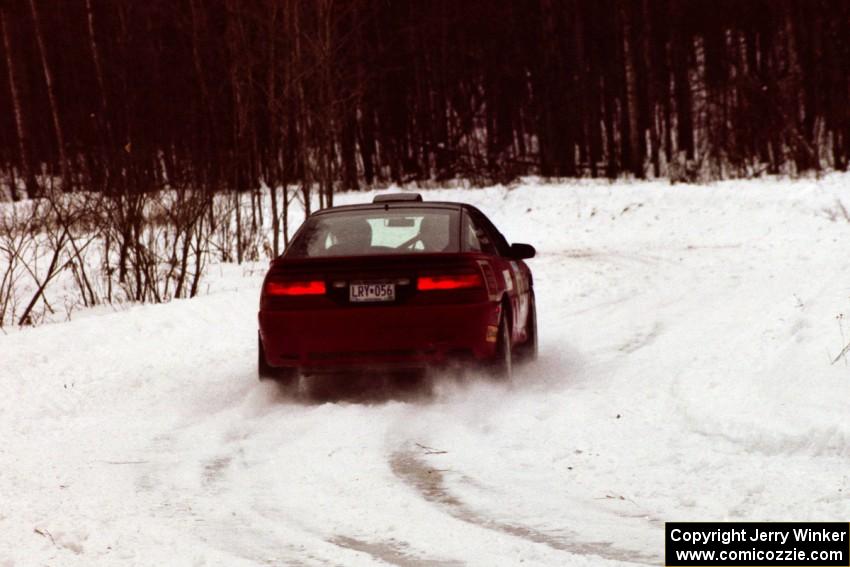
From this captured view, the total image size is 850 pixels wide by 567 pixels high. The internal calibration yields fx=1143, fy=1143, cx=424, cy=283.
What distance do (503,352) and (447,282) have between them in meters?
0.79

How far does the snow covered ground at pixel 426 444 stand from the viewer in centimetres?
494

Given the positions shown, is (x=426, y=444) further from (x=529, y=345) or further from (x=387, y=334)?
(x=529, y=345)

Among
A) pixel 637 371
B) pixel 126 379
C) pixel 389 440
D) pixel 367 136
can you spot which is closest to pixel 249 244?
pixel 126 379

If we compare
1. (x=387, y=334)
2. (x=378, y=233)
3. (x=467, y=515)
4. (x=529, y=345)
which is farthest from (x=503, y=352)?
(x=467, y=515)

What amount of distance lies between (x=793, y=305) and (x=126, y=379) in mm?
6840

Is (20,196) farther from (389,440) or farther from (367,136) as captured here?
(389,440)

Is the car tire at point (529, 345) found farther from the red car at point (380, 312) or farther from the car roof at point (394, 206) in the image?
the red car at point (380, 312)

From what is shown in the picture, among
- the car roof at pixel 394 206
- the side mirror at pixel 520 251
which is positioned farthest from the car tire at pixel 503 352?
the side mirror at pixel 520 251

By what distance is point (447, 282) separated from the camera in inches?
322

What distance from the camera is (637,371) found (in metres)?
9.39

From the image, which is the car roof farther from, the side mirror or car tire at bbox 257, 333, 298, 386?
car tire at bbox 257, 333, 298, 386

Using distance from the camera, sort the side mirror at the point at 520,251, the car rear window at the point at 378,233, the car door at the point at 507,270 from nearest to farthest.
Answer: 1. the car rear window at the point at 378,233
2. the car door at the point at 507,270
3. the side mirror at the point at 520,251

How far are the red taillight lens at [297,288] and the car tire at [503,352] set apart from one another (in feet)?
4.52

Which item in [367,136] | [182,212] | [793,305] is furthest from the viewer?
[367,136]
